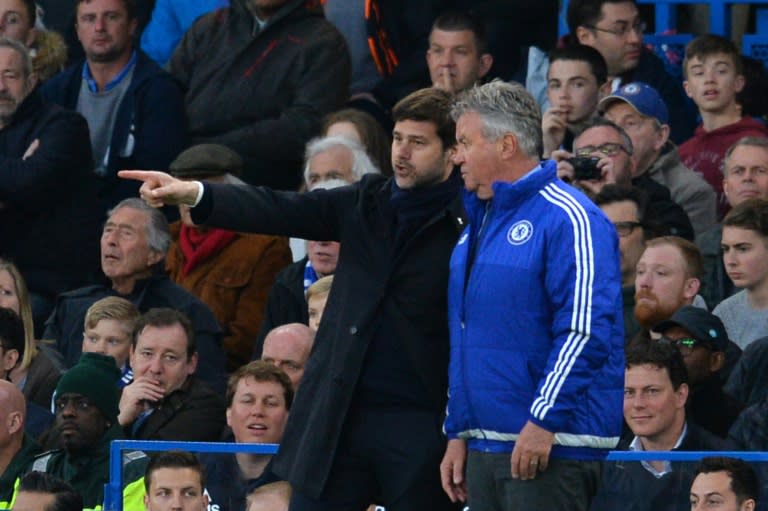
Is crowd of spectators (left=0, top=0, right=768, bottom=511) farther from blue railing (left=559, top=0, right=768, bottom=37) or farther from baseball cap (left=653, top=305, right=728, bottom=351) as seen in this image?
blue railing (left=559, top=0, right=768, bottom=37)

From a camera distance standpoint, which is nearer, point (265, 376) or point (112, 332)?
A: point (265, 376)

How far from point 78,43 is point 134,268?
341cm

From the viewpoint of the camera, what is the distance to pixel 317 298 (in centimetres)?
899

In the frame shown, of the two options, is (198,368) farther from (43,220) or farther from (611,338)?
(611,338)

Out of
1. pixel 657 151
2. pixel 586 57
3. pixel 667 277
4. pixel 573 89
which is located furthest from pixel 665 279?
pixel 586 57

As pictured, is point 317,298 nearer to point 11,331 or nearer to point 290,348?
point 290,348

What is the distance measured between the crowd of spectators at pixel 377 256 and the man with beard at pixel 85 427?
2 cm

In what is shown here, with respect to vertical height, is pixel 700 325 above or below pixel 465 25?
below

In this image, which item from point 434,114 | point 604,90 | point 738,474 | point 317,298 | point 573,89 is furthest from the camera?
point 604,90

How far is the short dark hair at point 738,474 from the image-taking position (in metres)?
6.72

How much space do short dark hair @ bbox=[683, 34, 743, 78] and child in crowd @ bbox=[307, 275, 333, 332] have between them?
2.78 m

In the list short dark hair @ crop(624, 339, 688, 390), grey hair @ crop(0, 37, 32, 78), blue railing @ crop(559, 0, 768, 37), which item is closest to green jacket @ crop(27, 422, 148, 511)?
short dark hair @ crop(624, 339, 688, 390)

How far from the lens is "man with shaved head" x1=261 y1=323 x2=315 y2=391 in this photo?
29.0 ft

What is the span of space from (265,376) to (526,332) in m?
2.75
